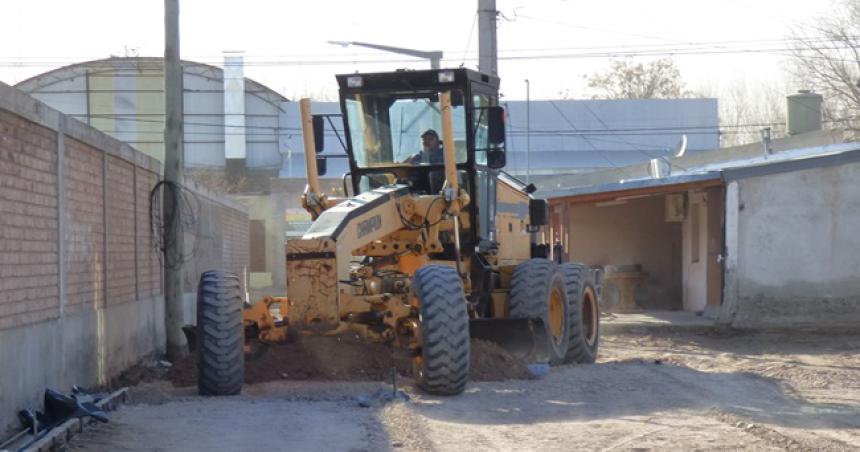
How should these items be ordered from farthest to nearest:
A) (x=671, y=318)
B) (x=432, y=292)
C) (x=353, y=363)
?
(x=671, y=318) < (x=353, y=363) < (x=432, y=292)

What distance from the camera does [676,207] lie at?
1085 inches

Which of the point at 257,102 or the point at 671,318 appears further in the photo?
the point at 257,102

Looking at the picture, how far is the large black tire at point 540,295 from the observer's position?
47.3 ft

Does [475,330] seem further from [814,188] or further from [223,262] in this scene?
[223,262]

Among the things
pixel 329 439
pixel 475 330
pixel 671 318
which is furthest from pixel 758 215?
pixel 329 439

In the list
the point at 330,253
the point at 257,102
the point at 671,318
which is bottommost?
the point at 671,318

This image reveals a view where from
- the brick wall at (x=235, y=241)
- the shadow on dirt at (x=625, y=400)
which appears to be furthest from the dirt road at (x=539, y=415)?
the brick wall at (x=235, y=241)

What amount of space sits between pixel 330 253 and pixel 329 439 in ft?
9.52

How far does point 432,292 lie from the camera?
11.6m

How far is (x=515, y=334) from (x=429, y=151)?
2363 mm

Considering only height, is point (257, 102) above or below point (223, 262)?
above

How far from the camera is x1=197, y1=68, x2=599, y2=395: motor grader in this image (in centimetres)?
1175

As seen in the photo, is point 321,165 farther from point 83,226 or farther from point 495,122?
point 83,226

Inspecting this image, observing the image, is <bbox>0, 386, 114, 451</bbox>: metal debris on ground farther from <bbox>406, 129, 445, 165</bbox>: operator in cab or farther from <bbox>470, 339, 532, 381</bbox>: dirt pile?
<bbox>406, 129, 445, 165</bbox>: operator in cab
